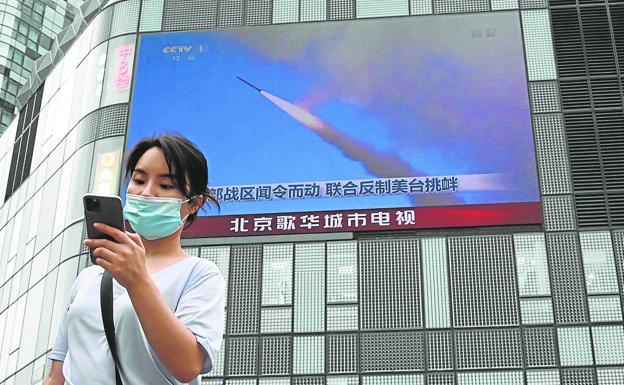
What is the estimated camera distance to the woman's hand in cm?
214

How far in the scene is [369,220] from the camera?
18.3 m

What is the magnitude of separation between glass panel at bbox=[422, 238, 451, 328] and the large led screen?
0.50 m

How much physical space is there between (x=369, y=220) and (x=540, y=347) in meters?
4.09

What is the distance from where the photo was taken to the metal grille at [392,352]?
55.6 ft

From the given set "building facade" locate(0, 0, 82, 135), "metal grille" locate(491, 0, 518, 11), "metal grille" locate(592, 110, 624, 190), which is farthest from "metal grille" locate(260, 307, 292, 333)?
"building facade" locate(0, 0, 82, 135)

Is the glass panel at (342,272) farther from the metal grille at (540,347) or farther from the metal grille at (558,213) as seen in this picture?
the metal grille at (558,213)

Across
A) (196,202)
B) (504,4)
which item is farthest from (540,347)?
(196,202)

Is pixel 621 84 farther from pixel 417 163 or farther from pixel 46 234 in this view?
pixel 46 234

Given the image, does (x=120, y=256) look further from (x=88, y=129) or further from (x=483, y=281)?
(x=88, y=129)

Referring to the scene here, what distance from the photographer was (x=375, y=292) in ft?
57.8

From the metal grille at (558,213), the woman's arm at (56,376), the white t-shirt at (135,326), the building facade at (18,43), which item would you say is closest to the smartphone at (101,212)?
the white t-shirt at (135,326)

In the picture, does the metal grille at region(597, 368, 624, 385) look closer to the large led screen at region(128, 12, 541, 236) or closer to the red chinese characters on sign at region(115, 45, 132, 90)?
the large led screen at region(128, 12, 541, 236)

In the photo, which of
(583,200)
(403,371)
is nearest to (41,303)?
(403,371)

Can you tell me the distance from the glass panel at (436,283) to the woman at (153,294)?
49.0ft
